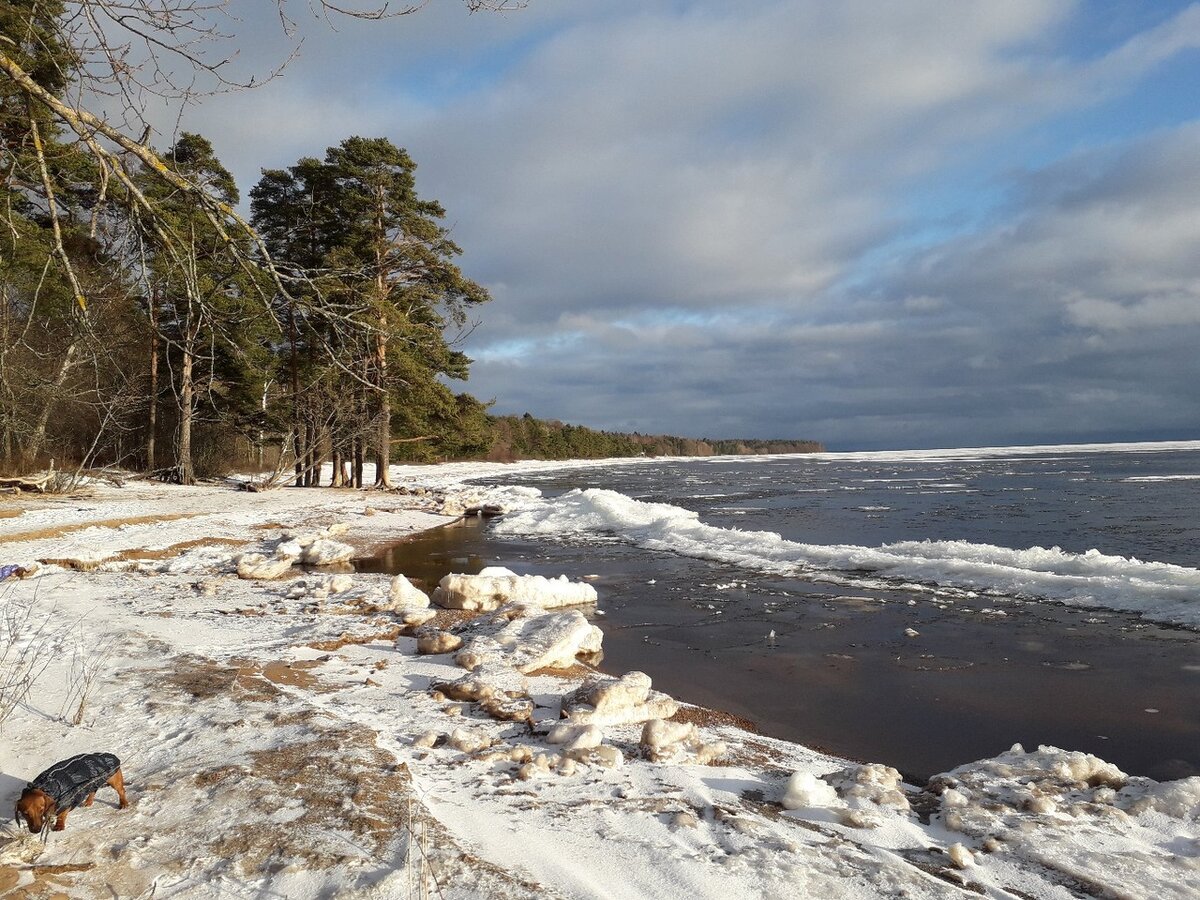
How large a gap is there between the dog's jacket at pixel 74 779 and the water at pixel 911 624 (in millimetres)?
4168

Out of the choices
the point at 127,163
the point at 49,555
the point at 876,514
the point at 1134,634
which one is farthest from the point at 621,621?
the point at 876,514

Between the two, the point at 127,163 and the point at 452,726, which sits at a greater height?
the point at 127,163

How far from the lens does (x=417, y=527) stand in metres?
18.3

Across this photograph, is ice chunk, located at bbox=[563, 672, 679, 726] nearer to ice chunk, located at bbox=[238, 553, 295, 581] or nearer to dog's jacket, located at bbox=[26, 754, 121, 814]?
dog's jacket, located at bbox=[26, 754, 121, 814]

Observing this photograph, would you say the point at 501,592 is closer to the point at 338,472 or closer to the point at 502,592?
the point at 502,592

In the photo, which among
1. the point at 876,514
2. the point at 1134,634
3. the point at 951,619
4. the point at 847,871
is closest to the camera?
the point at 847,871

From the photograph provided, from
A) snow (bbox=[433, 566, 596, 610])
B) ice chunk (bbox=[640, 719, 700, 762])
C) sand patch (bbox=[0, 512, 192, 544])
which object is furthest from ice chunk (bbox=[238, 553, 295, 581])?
ice chunk (bbox=[640, 719, 700, 762])

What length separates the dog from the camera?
2709 millimetres

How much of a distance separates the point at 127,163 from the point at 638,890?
156 inches

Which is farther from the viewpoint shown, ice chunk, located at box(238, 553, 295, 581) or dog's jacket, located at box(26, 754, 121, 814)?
ice chunk, located at box(238, 553, 295, 581)

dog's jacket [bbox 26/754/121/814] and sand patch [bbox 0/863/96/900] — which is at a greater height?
dog's jacket [bbox 26/754/121/814]

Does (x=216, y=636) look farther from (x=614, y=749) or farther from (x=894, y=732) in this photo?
(x=894, y=732)

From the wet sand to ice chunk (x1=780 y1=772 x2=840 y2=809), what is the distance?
3.97ft

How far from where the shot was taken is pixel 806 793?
141 inches
